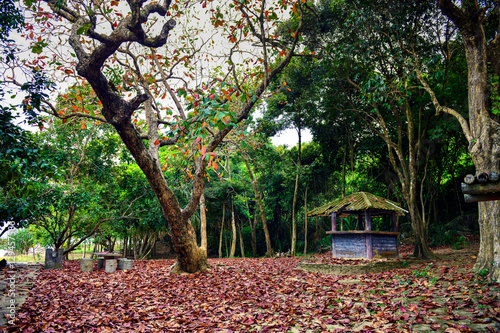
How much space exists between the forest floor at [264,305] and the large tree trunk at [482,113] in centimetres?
96

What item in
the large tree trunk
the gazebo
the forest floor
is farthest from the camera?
the gazebo

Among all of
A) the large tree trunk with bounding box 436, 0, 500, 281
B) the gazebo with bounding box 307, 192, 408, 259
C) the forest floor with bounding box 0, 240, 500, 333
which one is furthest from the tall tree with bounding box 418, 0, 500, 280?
the gazebo with bounding box 307, 192, 408, 259

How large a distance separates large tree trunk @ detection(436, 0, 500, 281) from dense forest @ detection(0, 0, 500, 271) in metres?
0.08

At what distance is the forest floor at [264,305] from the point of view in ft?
13.0

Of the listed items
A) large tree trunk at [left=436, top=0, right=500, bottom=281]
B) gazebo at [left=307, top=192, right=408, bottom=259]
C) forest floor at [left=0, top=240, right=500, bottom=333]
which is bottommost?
forest floor at [left=0, top=240, right=500, bottom=333]

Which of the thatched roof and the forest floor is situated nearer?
the forest floor

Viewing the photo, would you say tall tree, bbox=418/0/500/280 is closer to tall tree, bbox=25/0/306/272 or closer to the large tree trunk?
the large tree trunk

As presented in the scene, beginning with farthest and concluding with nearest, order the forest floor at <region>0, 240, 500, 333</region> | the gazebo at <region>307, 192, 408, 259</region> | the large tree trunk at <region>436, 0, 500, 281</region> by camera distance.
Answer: the gazebo at <region>307, 192, 408, 259</region> → the large tree trunk at <region>436, 0, 500, 281</region> → the forest floor at <region>0, 240, 500, 333</region>

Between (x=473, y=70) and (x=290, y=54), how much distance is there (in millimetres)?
4421

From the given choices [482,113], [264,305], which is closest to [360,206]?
[482,113]

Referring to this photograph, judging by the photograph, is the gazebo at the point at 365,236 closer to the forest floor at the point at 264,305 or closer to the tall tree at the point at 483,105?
the forest floor at the point at 264,305

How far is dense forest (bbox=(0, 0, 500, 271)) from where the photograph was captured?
20.3 feet

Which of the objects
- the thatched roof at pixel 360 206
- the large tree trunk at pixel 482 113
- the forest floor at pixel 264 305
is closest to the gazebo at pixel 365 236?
the thatched roof at pixel 360 206

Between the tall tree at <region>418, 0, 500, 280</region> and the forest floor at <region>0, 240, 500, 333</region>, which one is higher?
the tall tree at <region>418, 0, 500, 280</region>
